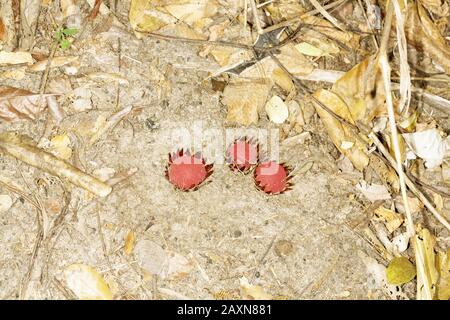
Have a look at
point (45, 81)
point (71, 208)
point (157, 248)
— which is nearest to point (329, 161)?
point (157, 248)

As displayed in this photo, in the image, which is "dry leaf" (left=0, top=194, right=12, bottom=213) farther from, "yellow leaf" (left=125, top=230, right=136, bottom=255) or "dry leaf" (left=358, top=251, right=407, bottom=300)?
"dry leaf" (left=358, top=251, right=407, bottom=300)

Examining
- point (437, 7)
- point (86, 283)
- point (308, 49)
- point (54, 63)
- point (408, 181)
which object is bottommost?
point (86, 283)

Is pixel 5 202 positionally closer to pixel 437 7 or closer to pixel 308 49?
pixel 308 49

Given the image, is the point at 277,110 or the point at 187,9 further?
the point at 187,9

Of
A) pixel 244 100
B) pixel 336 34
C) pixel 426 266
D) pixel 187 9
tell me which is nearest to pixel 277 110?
pixel 244 100

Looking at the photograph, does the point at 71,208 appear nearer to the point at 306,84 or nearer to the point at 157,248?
the point at 157,248

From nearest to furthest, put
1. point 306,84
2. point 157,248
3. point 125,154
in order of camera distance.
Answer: point 157,248 → point 125,154 → point 306,84

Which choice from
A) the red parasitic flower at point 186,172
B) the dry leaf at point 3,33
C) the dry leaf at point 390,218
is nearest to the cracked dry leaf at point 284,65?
the red parasitic flower at point 186,172
